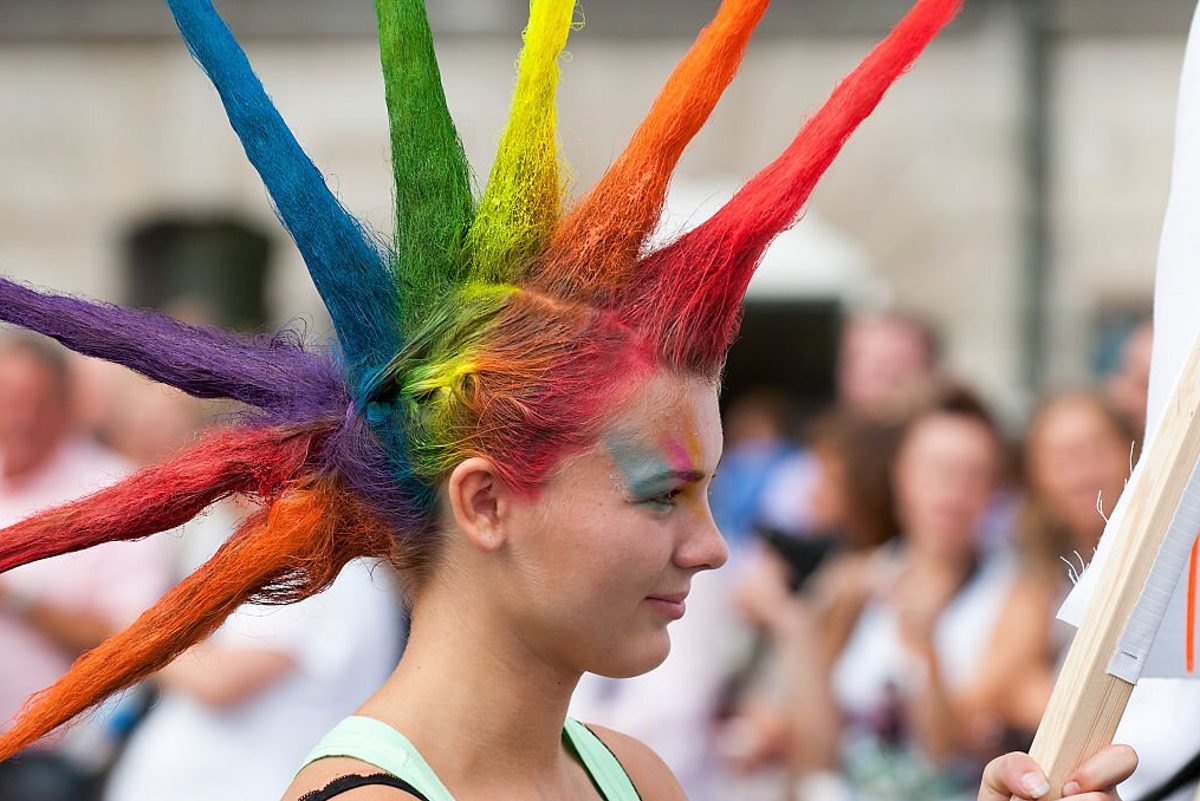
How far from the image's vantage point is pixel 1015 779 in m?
1.61

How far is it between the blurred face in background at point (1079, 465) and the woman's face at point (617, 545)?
8.12ft

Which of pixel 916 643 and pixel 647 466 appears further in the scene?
pixel 916 643

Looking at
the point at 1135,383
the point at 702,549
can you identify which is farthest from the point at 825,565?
the point at 702,549

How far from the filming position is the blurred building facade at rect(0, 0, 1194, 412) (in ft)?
35.8

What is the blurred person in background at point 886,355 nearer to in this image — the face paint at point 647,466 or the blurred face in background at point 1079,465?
the blurred face in background at point 1079,465

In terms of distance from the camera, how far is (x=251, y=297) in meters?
10.6

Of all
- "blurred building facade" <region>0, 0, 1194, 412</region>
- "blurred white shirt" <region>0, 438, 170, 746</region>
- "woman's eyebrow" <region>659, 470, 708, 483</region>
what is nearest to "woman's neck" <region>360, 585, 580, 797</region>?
"woman's eyebrow" <region>659, 470, 708, 483</region>

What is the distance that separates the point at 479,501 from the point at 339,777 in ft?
1.04

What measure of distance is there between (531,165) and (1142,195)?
9.70m

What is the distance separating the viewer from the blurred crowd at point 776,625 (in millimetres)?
3955

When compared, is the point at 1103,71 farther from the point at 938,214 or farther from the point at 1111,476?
the point at 1111,476

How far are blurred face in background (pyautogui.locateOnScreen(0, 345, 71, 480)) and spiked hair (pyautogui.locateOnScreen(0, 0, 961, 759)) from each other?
124 inches

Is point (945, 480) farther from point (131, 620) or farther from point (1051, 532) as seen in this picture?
point (131, 620)

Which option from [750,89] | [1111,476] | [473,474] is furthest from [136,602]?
[750,89]
